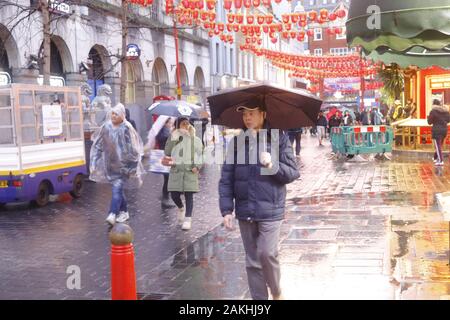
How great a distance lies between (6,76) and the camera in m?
18.5

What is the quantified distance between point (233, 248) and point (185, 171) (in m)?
1.85

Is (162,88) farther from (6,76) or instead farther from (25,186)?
(25,186)

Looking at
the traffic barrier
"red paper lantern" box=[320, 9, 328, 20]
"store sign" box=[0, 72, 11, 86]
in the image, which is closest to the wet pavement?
the traffic barrier

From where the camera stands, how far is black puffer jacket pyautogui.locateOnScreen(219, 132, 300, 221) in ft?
16.4

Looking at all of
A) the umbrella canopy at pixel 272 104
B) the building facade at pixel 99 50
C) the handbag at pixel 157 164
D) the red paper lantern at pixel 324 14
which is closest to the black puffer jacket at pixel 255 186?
the umbrella canopy at pixel 272 104

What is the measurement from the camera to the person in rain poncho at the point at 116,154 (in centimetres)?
915

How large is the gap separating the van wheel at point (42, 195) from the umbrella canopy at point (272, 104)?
6686 millimetres

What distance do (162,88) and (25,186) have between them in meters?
20.6

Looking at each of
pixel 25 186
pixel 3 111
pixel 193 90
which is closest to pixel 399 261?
pixel 25 186

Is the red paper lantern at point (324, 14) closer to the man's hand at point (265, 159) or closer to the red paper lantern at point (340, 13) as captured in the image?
the red paper lantern at point (340, 13)

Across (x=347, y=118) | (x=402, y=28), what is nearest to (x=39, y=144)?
(x=402, y=28)

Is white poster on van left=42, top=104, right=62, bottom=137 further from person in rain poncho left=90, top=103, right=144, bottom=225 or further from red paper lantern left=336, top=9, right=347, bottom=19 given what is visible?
red paper lantern left=336, top=9, right=347, bottom=19

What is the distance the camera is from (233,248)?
7.61m

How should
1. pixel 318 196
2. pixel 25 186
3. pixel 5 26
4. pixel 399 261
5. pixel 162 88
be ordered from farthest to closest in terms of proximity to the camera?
pixel 162 88 → pixel 5 26 → pixel 318 196 → pixel 25 186 → pixel 399 261
